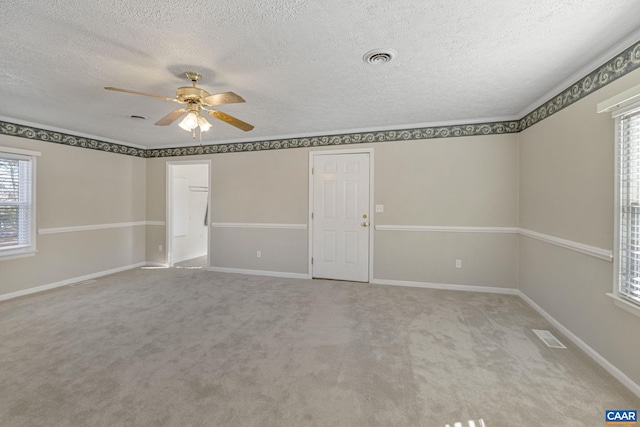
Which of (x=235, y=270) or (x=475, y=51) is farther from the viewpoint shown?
(x=235, y=270)

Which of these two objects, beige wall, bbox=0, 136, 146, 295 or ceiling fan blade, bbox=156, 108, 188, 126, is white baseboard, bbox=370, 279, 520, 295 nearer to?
ceiling fan blade, bbox=156, 108, 188, 126

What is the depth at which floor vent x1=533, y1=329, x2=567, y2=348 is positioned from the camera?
2445mm

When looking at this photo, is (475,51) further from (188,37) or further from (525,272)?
(525,272)

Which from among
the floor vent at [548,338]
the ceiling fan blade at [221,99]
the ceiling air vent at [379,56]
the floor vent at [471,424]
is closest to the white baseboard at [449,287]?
the floor vent at [548,338]

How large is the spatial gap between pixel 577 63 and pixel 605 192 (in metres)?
1.07

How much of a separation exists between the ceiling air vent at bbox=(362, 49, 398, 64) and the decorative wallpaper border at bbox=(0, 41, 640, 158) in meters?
1.60

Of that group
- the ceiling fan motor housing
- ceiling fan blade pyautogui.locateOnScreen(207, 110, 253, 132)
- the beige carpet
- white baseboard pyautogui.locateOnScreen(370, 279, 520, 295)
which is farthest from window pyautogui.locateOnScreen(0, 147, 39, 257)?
white baseboard pyautogui.locateOnScreen(370, 279, 520, 295)

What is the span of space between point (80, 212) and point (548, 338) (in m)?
A: 6.38

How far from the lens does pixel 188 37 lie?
187 cm

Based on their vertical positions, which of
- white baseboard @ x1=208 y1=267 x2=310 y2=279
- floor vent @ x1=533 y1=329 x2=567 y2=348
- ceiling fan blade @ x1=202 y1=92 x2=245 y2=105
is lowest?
floor vent @ x1=533 y1=329 x2=567 y2=348

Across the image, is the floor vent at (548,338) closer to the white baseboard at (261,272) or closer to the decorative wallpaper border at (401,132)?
the decorative wallpaper border at (401,132)

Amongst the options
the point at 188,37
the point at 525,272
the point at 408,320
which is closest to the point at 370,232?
the point at 408,320

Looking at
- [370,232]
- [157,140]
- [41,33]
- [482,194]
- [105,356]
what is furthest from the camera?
[157,140]

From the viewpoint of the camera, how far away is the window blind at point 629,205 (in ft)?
6.17
